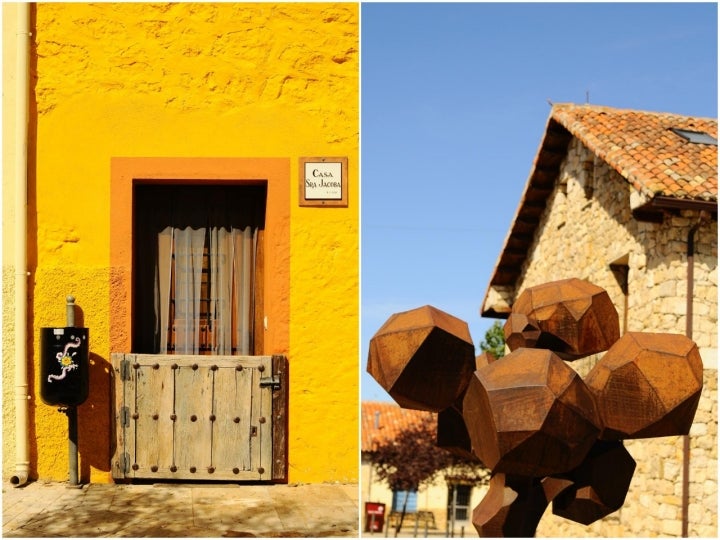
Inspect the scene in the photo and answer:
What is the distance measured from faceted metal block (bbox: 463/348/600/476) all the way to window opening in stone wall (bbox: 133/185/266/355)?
4.93 m

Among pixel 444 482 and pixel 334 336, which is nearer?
pixel 334 336

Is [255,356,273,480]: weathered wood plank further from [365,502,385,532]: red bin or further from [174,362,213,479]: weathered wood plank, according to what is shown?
[365,502,385,532]: red bin

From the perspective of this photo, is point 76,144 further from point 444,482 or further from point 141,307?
point 444,482

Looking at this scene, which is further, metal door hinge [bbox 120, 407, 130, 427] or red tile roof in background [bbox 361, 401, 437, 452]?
red tile roof in background [bbox 361, 401, 437, 452]

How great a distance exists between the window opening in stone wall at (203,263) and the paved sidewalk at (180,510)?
1.17 meters

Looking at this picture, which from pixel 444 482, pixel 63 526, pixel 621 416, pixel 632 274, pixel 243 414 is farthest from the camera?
pixel 444 482

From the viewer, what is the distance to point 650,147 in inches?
440

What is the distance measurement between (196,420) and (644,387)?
4777 millimetres

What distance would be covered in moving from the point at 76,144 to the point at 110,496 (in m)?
2.56

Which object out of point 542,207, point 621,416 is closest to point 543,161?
point 542,207

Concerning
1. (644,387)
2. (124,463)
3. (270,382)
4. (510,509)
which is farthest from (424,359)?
(124,463)

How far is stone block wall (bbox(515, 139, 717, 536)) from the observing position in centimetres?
986

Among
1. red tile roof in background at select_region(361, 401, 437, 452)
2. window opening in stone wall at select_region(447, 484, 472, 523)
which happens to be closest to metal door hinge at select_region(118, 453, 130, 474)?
red tile roof in background at select_region(361, 401, 437, 452)

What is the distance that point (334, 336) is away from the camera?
22.6 feet
